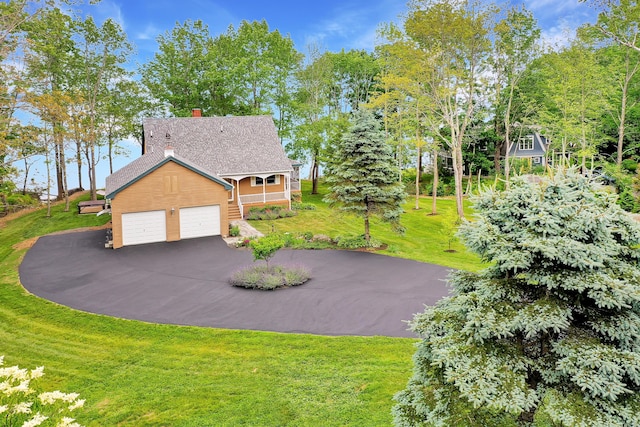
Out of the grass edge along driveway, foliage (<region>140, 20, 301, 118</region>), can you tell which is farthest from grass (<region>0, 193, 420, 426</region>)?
foliage (<region>140, 20, 301, 118</region>)

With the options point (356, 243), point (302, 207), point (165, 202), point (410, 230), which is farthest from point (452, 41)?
point (165, 202)

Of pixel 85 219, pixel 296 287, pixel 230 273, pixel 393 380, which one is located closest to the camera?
pixel 393 380

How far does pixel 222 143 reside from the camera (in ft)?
101

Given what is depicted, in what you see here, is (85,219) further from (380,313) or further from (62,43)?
(380,313)

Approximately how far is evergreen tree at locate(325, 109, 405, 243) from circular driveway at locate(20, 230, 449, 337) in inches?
100

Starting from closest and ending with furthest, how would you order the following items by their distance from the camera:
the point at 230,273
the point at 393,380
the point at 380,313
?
the point at 393,380 → the point at 380,313 → the point at 230,273

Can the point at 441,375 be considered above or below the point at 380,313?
above

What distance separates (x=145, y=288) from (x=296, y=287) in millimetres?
5663

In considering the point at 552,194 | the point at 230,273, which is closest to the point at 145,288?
the point at 230,273

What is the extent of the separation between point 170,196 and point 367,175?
10740mm

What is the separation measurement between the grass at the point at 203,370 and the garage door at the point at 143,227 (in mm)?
8674

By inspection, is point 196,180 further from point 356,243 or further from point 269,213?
point 356,243

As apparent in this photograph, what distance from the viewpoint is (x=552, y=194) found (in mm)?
5016

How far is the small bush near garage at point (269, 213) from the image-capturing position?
28.2 m
